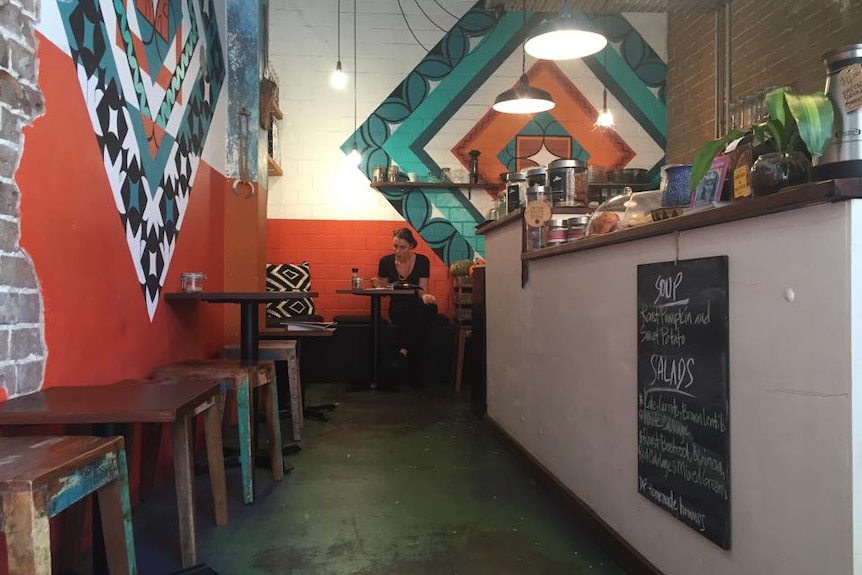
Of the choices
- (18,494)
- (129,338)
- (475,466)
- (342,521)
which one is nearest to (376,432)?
(475,466)

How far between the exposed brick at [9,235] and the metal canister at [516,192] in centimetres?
252

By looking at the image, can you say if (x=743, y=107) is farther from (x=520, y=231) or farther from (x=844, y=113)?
(x=844, y=113)

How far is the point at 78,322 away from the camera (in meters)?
2.31

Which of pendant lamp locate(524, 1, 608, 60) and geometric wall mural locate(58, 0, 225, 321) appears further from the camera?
pendant lamp locate(524, 1, 608, 60)

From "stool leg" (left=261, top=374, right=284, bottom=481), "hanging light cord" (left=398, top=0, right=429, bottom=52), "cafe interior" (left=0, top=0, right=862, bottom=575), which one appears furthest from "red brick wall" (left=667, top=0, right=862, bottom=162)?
"stool leg" (left=261, top=374, right=284, bottom=481)

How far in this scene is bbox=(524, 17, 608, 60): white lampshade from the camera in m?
4.16

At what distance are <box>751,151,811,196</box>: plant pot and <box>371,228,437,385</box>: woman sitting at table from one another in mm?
4636

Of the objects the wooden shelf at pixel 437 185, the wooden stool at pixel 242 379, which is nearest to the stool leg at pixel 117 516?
the wooden stool at pixel 242 379

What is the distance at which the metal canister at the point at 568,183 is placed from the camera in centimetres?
351

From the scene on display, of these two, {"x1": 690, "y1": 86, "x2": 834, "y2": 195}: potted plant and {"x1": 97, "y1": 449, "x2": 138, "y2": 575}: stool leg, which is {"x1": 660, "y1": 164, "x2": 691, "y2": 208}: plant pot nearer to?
{"x1": 690, "y1": 86, "x2": 834, "y2": 195}: potted plant

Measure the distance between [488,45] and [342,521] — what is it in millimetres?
5690

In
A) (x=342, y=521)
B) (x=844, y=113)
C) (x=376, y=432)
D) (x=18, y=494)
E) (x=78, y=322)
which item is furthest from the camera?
(x=376, y=432)

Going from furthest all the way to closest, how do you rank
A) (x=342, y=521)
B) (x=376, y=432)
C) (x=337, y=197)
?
(x=337, y=197) → (x=376, y=432) → (x=342, y=521)

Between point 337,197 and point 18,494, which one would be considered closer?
point 18,494
